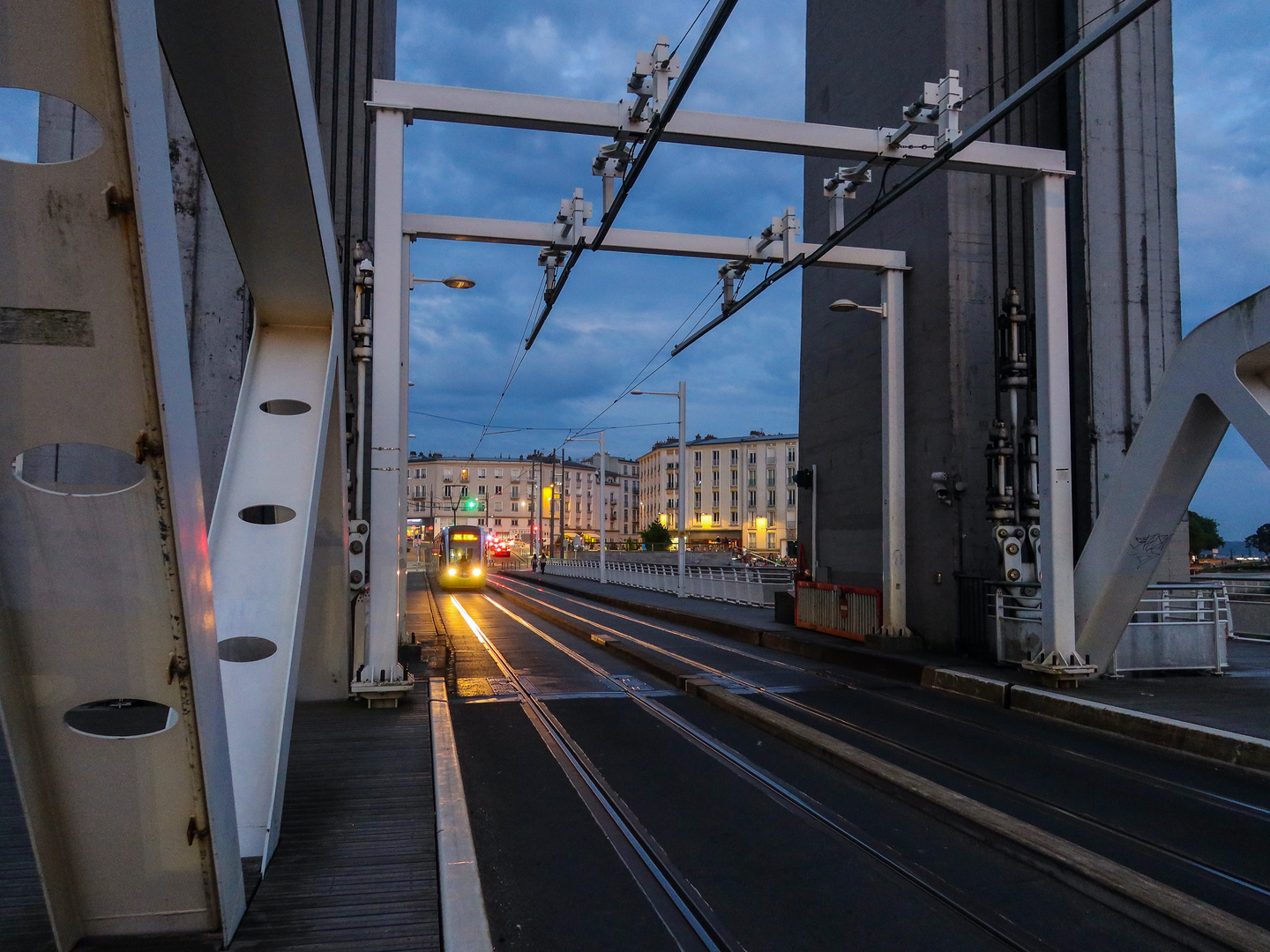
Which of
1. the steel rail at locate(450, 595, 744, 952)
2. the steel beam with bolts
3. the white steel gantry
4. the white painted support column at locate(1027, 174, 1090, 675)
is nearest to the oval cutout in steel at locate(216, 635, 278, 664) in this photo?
the white steel gantry

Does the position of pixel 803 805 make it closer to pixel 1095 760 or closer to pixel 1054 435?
pixel 1095 760

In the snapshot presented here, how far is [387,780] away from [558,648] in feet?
32.8

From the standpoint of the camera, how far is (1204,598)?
11844mm

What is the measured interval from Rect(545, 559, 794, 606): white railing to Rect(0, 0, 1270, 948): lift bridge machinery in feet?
43.5

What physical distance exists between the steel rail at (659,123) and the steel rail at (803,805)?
5201 mm

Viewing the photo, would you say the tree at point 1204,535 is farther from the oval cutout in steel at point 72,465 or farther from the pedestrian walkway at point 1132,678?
the oval cutout in steel at point 72,465

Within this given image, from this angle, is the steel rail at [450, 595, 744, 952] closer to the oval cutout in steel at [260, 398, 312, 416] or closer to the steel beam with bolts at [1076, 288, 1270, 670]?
the oval cutout in steel at [260, 398, 312, 416]

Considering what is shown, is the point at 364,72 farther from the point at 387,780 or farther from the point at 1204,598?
the point at 1204,598

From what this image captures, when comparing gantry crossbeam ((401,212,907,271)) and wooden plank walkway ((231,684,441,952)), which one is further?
gantry crossbeam ((401,212,907,271))

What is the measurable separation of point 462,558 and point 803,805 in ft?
120

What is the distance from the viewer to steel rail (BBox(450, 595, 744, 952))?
166 inches

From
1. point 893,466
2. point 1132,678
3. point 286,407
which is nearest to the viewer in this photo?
point 286,407

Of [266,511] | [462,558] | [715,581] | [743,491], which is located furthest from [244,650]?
[743,491]

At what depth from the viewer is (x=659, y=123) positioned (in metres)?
8.34
